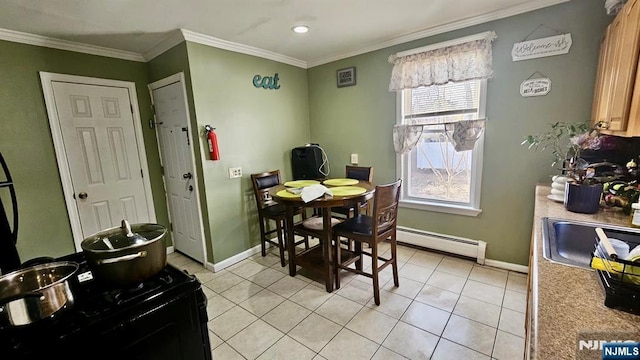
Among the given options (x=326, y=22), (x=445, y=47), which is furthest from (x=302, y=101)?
(x=445, y=47)

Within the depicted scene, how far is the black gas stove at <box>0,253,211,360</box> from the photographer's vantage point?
0.71 metres

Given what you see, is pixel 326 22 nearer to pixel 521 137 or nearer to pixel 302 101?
pixel 302 101

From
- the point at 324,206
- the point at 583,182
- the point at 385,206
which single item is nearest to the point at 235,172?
the point at 324,206

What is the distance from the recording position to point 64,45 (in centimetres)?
247

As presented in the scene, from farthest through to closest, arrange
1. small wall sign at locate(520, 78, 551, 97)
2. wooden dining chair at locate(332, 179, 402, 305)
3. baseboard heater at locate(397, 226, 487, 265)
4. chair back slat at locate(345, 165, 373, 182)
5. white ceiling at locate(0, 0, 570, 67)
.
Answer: chair back slat at locate(345, 165, 373, 182) < baseboard heater at locate(397, 226, 487, 265) < small wall sign at locate(520, 78, 551, 97) < wooden dining chair at locate(332, 179, 402, 305) < white ceiling at locate(0, 0, 570, 67)

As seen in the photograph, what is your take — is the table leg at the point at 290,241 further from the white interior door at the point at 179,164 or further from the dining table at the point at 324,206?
the white interior door at the point at 179,164

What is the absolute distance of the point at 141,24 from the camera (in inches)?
87.4

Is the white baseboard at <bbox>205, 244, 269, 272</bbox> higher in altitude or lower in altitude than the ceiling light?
lower

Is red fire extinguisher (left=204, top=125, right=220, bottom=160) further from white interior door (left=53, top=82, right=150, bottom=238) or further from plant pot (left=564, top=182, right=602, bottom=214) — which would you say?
plant pot (left=564, top=182, right=602, bottom=214)

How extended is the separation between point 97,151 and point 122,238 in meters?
2.37

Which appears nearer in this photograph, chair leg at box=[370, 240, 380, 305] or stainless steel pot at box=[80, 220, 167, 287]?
stainless steel pot at box=[80, 220, 167, 287]

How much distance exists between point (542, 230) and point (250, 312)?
2.09 m

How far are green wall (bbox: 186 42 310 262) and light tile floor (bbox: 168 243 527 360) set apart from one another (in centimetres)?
52

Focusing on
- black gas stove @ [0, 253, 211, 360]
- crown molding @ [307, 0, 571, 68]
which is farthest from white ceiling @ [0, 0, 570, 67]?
black gas stove @ [0, 253, 211, 360]
